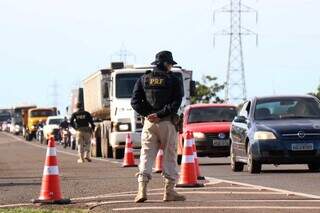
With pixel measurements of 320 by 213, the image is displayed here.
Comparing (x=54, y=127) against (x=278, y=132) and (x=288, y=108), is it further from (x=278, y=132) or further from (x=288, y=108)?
(x=278, y=132)

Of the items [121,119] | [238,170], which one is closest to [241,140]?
[238,170]

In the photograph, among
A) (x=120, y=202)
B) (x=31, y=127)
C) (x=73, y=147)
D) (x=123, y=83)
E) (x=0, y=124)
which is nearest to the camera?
(x=120, y=202)

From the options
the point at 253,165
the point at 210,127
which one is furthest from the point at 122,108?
the point at 253,165

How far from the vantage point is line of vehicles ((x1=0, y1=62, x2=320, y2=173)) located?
20125 mm

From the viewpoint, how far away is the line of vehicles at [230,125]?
20125 mm

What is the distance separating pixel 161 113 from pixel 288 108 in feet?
27.3

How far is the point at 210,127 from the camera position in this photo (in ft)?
89.7

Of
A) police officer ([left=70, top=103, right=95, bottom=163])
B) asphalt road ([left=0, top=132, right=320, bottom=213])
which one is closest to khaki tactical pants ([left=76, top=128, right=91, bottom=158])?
police officer ([left=70, top=103, right=95, bottom=163])

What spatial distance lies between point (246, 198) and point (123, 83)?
18.5m

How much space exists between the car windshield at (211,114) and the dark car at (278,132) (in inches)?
245

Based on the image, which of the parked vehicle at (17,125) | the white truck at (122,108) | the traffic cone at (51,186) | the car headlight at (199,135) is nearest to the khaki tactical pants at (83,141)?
the white truck at (122,108)

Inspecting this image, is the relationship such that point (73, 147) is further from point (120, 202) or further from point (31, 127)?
point (120, 202)

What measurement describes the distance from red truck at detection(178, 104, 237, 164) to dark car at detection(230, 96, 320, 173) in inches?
176

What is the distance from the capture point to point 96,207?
12781 mm
